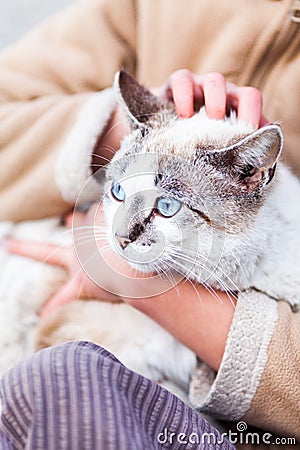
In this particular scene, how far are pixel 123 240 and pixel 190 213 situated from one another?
9 cm

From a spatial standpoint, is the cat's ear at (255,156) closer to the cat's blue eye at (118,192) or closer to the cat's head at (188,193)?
the cat's head at (188,193)

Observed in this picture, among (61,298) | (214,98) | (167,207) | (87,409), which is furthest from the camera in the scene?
(61,298)

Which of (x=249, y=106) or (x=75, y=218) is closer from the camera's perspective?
(x=249, y=106)

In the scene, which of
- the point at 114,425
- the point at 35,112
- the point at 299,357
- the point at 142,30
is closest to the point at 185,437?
the point at 114,425

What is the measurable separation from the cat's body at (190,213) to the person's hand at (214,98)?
0.07 ft

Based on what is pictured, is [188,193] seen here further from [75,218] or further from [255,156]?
[75,218]

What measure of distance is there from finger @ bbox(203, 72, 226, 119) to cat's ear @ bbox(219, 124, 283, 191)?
0.42ft

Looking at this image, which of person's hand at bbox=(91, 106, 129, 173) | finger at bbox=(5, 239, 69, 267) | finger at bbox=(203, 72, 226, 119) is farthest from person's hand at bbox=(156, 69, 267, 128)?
finger at bbox=(5, 239, 69, 267)

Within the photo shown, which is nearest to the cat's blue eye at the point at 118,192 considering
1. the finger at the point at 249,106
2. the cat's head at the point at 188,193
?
the cat's head at the point at 188,193

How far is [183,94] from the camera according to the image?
849 millimetres

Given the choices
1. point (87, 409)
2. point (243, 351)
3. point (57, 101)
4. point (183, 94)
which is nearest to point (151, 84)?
point (57, 101)

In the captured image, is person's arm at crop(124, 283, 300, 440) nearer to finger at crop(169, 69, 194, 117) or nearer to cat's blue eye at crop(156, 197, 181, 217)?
cat's blue eye at crop(156, 197, 181, 217)

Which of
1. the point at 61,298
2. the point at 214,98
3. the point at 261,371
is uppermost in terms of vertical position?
the point at 214,98

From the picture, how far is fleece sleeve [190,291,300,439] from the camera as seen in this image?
781mm
